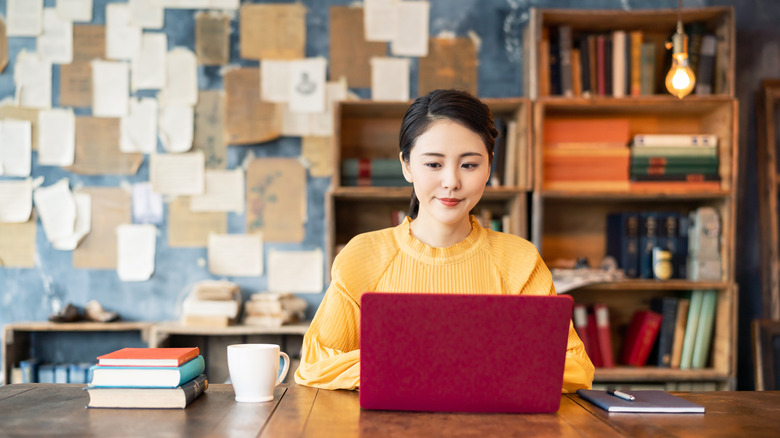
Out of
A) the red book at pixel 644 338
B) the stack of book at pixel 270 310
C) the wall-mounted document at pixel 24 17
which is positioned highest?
the wall-mounted document at pixel 24 17

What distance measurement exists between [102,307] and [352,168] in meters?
1.29

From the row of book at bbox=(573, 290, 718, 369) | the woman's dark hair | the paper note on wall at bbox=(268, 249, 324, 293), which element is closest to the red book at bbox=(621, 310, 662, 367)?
the row of book at bbox=(573, 290, 718, 369)

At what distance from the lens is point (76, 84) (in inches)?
114

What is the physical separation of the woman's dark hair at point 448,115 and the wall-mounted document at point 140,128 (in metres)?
1.80

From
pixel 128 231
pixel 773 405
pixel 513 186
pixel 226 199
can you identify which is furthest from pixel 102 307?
pixel 773 405

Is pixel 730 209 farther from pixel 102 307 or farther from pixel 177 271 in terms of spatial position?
pixel 102 307

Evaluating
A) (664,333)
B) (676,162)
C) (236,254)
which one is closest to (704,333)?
(664,333)

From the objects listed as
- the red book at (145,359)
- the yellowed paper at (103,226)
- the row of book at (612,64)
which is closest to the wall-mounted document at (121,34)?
the yellowed paper at (103,226)

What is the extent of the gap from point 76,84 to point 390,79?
1404 millimetres

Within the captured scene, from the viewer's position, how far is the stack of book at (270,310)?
2.64 meters

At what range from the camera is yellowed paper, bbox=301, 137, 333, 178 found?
114 inches

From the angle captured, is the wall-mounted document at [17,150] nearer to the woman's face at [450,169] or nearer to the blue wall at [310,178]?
the blue wall at [310,178]

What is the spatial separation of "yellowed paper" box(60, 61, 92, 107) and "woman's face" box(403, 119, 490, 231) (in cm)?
212

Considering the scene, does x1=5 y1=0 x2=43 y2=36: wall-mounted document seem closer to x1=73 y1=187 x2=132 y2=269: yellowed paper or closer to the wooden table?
x1=73 y1=187 x2=132 y2=269: yellowed paper
